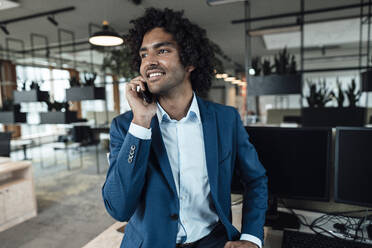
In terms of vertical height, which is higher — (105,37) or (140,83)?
(105,37)

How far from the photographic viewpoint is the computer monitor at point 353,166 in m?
1.11

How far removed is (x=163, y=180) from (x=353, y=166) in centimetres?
89

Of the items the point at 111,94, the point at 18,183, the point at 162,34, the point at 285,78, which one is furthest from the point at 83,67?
the point at 162,34

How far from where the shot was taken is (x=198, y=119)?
1.14 meters

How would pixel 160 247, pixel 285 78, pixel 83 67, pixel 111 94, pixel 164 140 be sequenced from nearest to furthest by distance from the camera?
pixel 160 247
pixel 164 140
pixel 285 78
pixel 83 67
pixel 111 94

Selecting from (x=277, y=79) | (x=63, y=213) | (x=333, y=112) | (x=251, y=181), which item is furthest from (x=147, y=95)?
(x=63, y=213)

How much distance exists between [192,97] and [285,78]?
1.85 m

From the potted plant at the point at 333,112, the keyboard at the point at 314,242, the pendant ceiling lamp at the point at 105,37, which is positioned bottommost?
the keyboard at the point at 314,242

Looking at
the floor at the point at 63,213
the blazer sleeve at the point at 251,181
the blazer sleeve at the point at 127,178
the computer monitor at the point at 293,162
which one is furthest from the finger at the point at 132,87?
the floor at the point at 63,213

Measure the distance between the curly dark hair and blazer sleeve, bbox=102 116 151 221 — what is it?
48 centimetres

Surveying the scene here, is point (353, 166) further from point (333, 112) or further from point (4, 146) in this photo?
point (4, 146)

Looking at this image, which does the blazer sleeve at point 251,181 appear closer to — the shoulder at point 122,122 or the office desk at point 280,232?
the office desk at point 280,232

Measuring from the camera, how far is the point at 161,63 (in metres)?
1.07

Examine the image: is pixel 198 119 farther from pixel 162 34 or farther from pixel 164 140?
pixel 162 34
